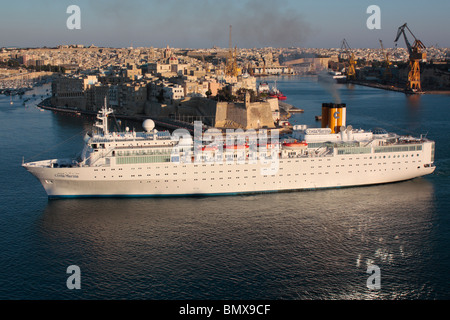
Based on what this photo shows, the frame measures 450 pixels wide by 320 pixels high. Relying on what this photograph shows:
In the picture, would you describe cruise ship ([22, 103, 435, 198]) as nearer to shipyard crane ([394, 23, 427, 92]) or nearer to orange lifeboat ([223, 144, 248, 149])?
orange lifeboat ([223, 144, 248, 149])

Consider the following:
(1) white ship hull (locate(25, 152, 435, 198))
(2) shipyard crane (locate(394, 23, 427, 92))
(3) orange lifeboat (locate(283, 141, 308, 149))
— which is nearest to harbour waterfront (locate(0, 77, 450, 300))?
(1) white ship hull (locate(25, 152, 435, 198))

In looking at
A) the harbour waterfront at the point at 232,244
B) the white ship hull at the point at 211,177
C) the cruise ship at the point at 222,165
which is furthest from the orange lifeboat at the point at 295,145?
the harbour waterfront at the point at 232,244

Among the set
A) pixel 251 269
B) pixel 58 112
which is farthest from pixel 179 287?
pixel 58 112

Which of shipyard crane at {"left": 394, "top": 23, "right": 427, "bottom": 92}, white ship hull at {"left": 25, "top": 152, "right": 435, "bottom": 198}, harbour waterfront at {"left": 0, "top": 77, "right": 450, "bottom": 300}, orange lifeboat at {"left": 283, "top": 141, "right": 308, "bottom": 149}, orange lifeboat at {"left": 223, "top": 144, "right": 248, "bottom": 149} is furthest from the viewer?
shipyard crane at {"left": 394, "top": 23, "right": 427, "bottom": 92}

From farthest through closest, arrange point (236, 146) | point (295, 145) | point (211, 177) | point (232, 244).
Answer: point (295, 145) < point (236, 146) < point (211, 177) < point (232, 244)

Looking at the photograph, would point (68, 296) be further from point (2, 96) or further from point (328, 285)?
point (2, 96)

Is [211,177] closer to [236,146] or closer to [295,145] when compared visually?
[236,146]

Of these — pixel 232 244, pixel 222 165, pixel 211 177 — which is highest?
pixel 222 165

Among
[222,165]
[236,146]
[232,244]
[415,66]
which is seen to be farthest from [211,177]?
[415,66]
